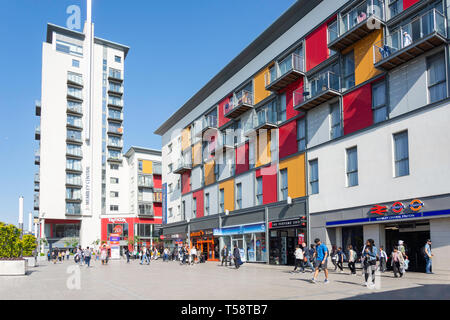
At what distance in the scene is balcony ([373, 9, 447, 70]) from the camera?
60.0 feet

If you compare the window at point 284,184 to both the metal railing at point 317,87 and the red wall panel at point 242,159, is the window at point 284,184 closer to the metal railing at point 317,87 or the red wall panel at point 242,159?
the metal railing at point 317,87

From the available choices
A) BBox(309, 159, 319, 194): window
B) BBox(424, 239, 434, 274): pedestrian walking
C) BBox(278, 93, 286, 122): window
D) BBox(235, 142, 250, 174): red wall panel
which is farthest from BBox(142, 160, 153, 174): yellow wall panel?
BBox(424, 239, 434, 274): pedestrian walking

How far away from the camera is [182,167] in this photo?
4466cm

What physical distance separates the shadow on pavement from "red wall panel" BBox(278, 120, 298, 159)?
15446mm

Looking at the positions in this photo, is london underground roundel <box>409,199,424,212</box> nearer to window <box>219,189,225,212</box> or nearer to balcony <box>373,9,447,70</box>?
balcony <box>373,9,447,70</box>

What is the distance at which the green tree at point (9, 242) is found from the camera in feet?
75.0

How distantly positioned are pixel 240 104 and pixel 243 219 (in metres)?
9.27

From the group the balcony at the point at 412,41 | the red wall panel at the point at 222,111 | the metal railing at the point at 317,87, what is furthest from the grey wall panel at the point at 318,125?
the red wall panel at the point at 222,111

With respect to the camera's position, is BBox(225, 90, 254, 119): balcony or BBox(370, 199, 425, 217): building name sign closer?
BBox(370, 199, 425, 217): building name sign

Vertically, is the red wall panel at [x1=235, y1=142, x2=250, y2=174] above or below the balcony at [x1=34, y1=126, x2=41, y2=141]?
below

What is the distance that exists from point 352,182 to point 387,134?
3.55 metres

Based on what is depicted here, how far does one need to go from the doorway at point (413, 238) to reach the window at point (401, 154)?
2.52 metres

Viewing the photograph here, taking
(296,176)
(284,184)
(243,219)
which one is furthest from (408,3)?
(243,219)
